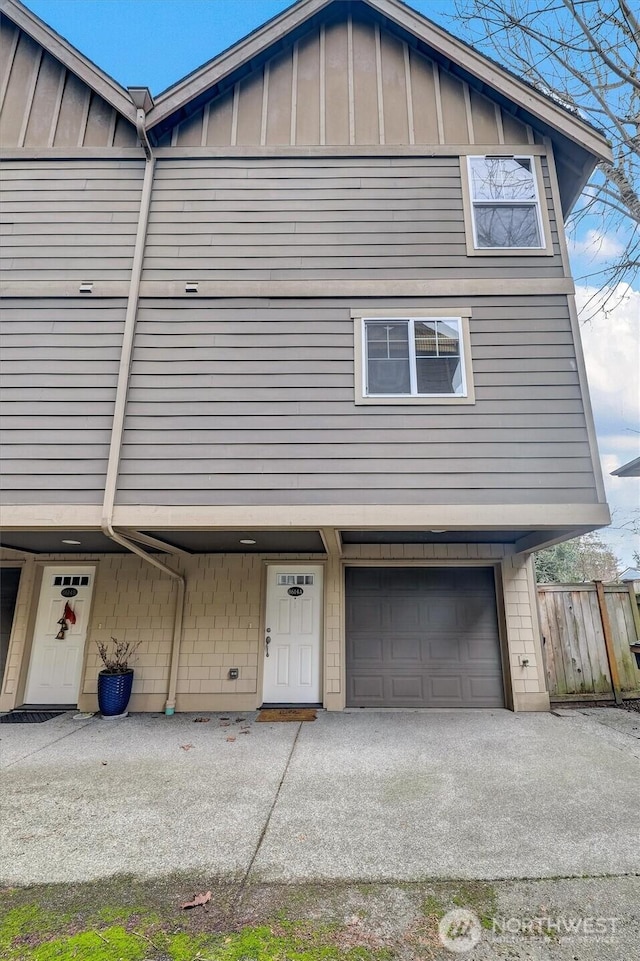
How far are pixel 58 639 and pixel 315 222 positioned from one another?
21.5ft

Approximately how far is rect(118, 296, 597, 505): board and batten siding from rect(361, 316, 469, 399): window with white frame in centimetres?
18

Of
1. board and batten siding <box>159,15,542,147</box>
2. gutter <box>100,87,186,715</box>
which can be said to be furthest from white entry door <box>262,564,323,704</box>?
board and batten siding <box>159,15,542,147</box>

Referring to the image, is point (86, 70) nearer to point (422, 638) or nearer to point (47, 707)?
point (47, 707)

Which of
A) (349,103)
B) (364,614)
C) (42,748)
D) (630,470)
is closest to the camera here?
(42,748)

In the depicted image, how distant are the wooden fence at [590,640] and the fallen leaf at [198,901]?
533 cm

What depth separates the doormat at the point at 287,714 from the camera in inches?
219

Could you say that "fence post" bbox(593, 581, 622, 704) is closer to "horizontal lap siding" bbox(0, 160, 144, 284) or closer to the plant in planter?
the plant in planter

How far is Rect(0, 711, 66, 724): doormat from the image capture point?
221 inches

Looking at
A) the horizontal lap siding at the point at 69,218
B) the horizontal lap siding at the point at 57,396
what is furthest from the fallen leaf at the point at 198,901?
the horizontal lap siding at the point at 69,218

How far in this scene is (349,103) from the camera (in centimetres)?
572

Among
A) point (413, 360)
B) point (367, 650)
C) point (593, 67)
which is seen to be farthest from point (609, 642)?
point (593, 67)

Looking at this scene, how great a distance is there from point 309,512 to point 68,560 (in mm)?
4196

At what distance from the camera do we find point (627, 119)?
6.03m

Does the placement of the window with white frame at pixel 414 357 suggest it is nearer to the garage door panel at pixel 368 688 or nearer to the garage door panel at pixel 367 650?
the garage door panel at pixel 367 650
